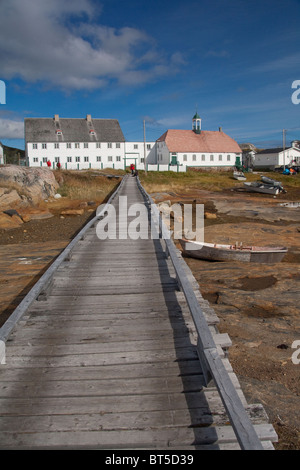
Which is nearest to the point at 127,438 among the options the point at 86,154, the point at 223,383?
the point at 223,383

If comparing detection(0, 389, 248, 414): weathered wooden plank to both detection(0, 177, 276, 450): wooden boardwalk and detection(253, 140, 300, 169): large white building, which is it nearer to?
detection(0, 177, 276, 450): wooden boardwalk

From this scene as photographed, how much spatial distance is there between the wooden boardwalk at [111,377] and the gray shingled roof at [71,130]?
203ft

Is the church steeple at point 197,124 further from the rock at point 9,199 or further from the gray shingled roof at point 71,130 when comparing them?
the rock at point 9,199

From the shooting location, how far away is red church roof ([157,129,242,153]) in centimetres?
6750

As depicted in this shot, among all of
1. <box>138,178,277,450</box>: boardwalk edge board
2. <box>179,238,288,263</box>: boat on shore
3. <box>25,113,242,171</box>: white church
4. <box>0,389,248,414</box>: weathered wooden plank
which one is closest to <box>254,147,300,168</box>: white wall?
<box>25,113,242,171</box>: white church

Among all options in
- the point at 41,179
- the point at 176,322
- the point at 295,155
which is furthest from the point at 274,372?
the point at 295,155

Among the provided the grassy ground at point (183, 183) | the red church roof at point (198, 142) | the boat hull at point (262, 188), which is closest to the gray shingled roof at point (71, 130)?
the red church roof at point (198, 142)

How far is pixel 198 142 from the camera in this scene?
69.9 meters

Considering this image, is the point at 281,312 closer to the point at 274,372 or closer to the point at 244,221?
the point at 274,372

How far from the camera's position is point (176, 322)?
5.10 metres

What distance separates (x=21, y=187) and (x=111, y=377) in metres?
21.6

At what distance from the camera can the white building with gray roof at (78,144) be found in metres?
62.9

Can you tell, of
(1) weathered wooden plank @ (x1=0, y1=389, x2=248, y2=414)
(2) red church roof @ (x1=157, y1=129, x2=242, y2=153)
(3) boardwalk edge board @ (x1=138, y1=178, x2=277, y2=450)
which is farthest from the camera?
(2) red church roof @ (x1=157, y1=129, x2=242, y2=153)
